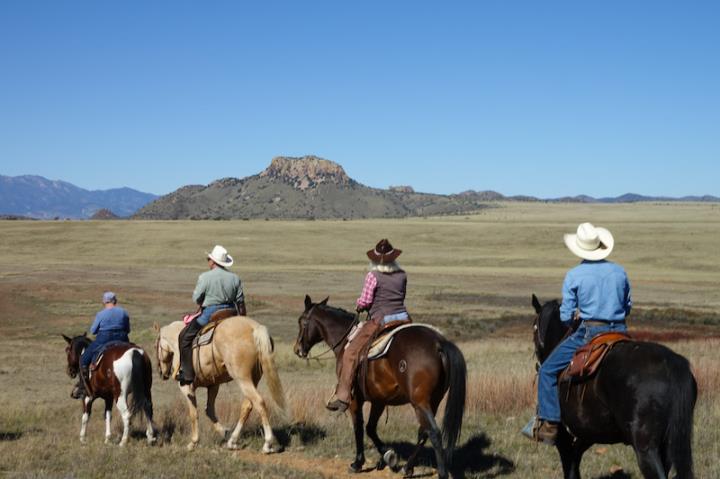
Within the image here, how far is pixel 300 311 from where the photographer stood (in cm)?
3884

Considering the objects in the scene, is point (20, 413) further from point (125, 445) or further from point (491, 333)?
point (491, 333)

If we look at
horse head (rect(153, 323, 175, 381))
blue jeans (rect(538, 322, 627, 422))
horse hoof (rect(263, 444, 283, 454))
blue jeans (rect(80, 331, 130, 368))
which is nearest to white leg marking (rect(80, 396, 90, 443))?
blue jeans (rect(80, 331, 130, 368))

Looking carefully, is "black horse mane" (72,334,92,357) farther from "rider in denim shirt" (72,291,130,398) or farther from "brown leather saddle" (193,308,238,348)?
"brown leather saddle" (193,308,238,348)

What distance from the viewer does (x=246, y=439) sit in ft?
39.8

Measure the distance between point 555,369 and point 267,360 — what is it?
15.7 feet

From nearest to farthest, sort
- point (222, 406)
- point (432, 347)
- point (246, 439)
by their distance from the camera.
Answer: point (432, 347) → point (246, 439) → point (222, 406)

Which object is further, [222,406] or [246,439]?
[222,406]

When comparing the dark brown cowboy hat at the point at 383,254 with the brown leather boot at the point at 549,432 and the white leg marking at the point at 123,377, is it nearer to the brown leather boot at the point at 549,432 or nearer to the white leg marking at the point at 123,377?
the brown leather boot at the point at 549,432

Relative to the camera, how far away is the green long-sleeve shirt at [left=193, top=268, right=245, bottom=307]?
466 inches

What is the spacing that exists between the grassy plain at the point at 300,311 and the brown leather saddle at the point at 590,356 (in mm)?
2664

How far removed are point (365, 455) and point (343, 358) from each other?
170cm

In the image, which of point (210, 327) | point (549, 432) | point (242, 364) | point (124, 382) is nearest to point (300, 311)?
point (124, 382)

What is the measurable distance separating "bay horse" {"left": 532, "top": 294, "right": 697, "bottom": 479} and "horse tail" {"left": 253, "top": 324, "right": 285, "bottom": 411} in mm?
4988

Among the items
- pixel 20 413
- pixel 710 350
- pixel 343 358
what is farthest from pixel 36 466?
pixel 710 350
